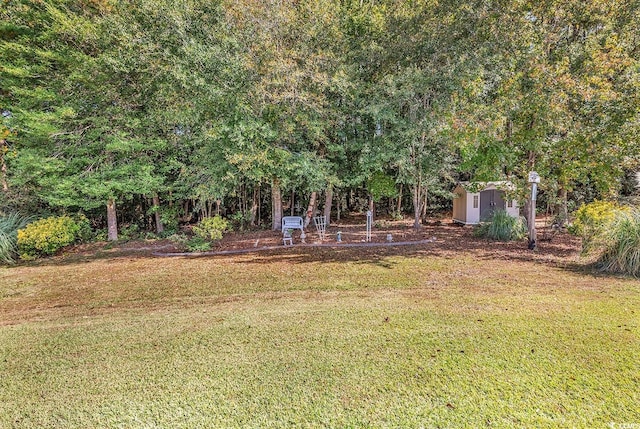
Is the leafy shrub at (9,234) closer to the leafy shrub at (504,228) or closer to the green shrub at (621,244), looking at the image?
the leafy shrub at (504,228)

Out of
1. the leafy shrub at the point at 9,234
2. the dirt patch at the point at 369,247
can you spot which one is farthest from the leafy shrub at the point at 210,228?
the leafy shrub at the point at 9,234

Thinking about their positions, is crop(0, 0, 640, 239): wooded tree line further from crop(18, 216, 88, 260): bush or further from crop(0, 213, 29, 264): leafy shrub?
crop(0, 213, 29, 264): leafy shrub

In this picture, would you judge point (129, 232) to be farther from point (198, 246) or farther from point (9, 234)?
point (198, 246)

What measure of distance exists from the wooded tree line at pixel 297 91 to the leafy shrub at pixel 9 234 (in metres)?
0.76

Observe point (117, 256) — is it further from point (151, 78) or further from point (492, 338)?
point (492, 338)

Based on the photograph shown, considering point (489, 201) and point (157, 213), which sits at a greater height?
point (489, 201)

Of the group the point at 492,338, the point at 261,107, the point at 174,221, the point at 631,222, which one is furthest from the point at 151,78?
the point at 631,222

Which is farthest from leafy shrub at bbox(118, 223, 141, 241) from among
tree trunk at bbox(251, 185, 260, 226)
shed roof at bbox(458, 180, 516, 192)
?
shed roof at bbox(458, 180, 516, 192)

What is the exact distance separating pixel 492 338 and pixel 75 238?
10.9 metres

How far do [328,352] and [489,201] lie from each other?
36.1 ft

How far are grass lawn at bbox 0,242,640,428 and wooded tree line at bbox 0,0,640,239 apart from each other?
3.77 m

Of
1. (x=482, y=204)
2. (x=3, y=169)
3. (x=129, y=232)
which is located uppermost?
(x=3, y=169)

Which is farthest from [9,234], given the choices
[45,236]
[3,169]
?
[3,169]

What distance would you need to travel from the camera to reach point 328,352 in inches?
114
